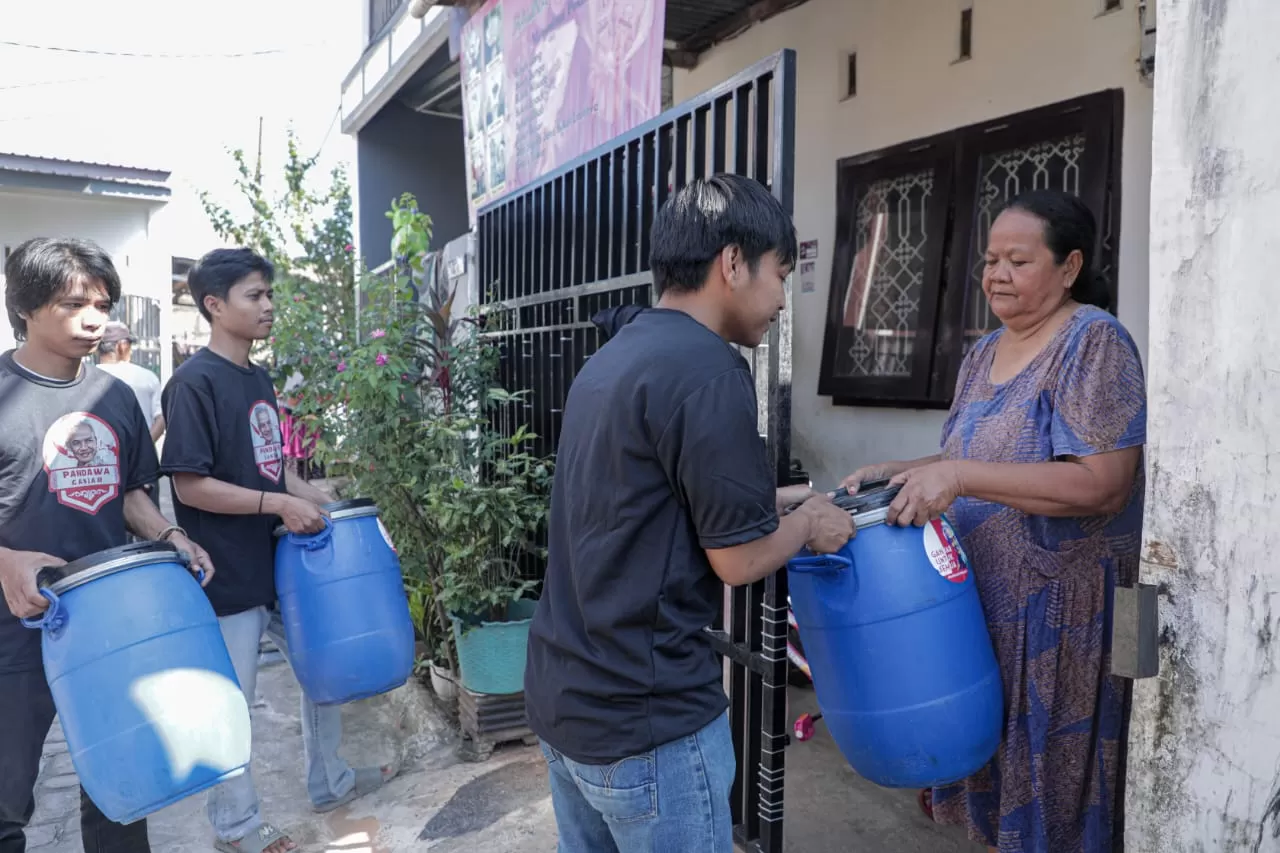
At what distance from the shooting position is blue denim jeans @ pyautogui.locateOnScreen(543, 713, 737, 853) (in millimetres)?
1395

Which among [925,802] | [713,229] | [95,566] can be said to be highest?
[713,229]

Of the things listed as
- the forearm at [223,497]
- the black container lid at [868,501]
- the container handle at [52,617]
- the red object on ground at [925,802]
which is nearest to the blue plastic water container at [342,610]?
the forearm at [223,497]

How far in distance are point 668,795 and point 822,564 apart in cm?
55

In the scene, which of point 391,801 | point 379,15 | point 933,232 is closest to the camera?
point 391,801

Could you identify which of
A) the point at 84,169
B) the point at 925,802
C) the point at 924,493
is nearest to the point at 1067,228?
the point at 924,493

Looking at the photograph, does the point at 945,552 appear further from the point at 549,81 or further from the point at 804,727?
the point at 549,81

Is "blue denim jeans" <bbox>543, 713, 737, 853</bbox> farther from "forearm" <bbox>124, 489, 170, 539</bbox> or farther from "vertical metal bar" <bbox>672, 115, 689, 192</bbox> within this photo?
"vertical metal bar" <bbox>672, 115, 689, 192</bbox>

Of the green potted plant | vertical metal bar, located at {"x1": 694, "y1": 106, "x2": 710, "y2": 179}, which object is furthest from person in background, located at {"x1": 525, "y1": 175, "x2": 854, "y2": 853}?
the green potted plant

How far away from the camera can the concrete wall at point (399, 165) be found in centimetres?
903

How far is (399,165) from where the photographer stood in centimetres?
912

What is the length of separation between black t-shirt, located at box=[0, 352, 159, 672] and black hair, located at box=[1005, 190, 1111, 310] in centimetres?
223

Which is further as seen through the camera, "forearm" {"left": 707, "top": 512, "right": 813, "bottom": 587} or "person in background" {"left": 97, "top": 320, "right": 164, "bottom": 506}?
"person in background" {"left": 97, "top": 320, "right": 164, "bottom": 506}

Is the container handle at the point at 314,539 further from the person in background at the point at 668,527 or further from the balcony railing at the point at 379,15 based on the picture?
the balcony railing at the point at 379,15

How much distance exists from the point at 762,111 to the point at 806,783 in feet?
7.08
